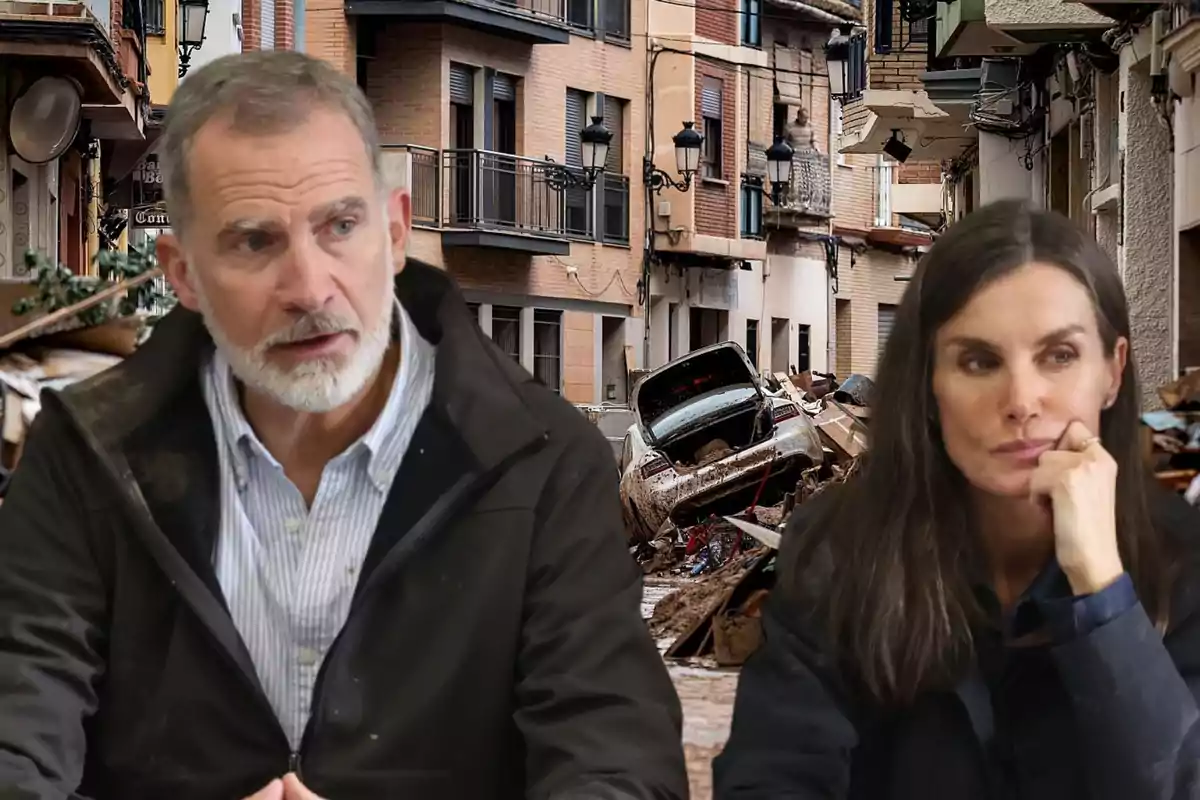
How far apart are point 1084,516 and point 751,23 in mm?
41488

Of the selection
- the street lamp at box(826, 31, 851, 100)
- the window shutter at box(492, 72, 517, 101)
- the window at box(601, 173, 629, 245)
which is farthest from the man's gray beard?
the window at box(601, 173, 629, 245)

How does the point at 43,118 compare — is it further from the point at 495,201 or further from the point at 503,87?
the point at 503,87

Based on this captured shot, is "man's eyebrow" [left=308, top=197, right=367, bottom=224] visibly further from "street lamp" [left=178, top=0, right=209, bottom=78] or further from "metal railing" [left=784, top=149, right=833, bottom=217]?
"metal railing" [left=784, top=149, right=833, bottom=217]

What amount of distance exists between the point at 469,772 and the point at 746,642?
5530 mm

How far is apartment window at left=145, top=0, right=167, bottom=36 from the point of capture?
28500 millimetres

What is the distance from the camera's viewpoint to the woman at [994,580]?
107 inches

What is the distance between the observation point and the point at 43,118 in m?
18.3

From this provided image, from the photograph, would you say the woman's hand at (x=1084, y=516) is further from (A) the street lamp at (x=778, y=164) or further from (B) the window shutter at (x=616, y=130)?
(B) the window shutter at (x=616, y=130)

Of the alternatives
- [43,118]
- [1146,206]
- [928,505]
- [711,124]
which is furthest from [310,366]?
[711,124]

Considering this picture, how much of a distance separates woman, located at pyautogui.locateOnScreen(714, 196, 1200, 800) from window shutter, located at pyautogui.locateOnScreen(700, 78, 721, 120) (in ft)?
125

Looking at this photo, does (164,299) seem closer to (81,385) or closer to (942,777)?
(81,385)

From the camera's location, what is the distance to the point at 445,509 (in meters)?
2.81

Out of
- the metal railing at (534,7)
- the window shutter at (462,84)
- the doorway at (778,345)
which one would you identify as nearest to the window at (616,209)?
the metal railing at (534,7)

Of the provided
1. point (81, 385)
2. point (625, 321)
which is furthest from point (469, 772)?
point (625, 321)
